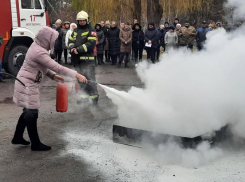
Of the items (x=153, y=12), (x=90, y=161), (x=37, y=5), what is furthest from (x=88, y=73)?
(x=153, y=12)

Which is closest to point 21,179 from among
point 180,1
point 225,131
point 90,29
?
point 225,131

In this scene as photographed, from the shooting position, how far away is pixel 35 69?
495 centimetres

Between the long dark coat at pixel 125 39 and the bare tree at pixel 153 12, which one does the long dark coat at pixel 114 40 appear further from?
the bare tree at pixel 153 12

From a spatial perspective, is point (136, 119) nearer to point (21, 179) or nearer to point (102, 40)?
point (21, 179)

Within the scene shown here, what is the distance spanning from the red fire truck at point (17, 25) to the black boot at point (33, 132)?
22.9 feet

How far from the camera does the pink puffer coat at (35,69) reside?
487cm

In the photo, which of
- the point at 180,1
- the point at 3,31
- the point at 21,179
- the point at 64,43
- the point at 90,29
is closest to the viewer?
the point at 21,179

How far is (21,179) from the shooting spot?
13.6ft

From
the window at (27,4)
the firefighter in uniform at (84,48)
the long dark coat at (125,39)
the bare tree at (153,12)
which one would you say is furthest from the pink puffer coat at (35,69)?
the bare tree at (153,12)

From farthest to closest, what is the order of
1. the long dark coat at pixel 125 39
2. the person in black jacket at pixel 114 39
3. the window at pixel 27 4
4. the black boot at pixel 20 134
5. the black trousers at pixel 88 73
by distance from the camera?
the person in black jacket at pixel 114 39 < the long dark coat at pixel 125 39 < the window at pixel 27 4 < the black trousers at pixel 88 73 < the black boot at pixel 20 134

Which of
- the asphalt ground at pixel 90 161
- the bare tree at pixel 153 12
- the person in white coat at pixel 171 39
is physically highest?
the bare tree at pixel 153 12

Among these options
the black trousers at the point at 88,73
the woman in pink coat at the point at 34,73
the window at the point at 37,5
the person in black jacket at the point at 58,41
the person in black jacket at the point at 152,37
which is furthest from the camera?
the person in black jacket at the point at 58,41

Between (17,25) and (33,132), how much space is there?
287 inches

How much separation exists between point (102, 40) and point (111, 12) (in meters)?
6.27
